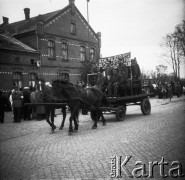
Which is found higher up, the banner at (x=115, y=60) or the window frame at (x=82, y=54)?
the window frame at (x=82, y=54)

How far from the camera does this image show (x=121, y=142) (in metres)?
6.68

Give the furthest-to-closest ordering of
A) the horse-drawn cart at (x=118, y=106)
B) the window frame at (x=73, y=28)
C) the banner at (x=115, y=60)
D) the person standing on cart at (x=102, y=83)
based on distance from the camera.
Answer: the window frame at (x=73, y=28) → the banner at (x=115, y=60) → the person standing on cart at (x=102, y=83) → the horse-drawn cart at (x=118, y=106)

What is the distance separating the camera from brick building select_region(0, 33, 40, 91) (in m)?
20.7

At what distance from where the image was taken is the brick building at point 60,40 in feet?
80.7

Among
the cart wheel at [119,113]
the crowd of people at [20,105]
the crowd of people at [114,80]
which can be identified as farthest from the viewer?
the crowd of people at [20,105]

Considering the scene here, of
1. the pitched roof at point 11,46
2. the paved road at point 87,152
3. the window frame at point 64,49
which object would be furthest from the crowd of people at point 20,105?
the window frame at point 64,49

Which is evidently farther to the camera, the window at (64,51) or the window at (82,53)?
the window at (82,53)

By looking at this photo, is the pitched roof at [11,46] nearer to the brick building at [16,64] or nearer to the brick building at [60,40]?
the brick building at [16,64]

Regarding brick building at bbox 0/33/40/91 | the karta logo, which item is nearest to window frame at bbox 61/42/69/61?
brick building at bbox 0/33/40/91

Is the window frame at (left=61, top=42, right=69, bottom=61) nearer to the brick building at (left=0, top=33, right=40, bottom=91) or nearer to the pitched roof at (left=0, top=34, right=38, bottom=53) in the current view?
the brick building at (left=0, top=33, right=40, bottom=91)

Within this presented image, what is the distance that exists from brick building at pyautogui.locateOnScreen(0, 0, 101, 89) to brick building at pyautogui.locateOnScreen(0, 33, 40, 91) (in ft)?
3.46

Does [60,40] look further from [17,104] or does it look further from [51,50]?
[17,104]

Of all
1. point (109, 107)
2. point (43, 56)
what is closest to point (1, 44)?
point (43, 56)

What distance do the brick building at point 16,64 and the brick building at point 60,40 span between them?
1056mm
